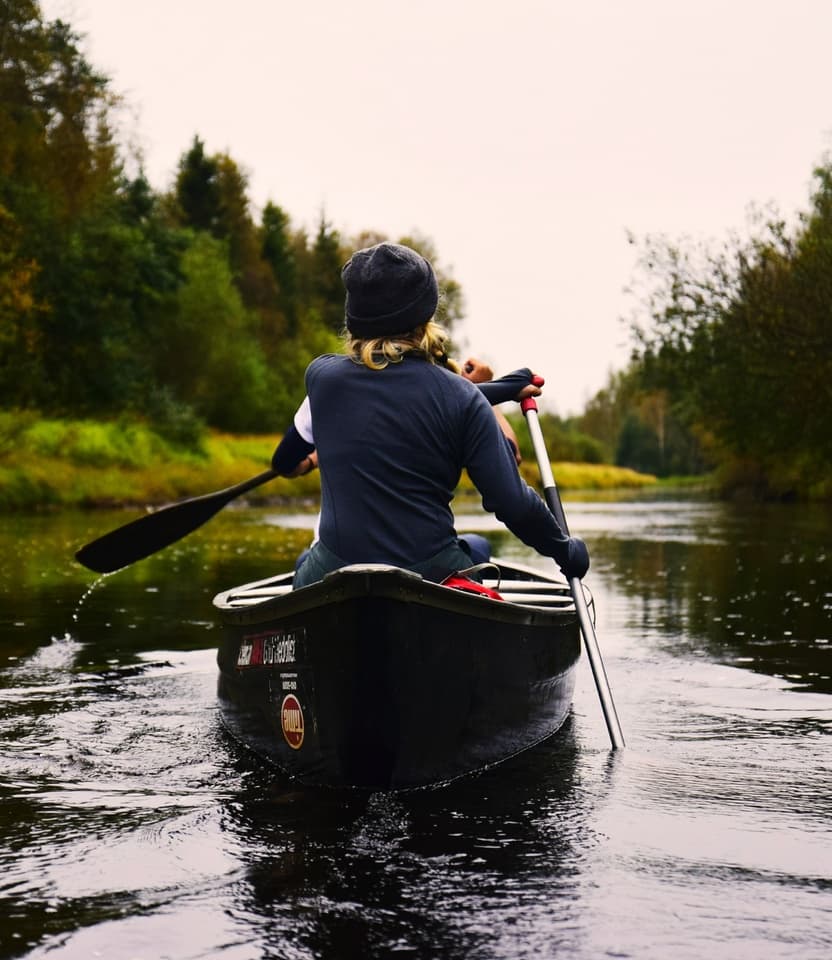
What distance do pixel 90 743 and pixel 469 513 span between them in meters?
28.2

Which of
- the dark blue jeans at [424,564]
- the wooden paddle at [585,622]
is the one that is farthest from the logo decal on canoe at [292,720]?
the wooden paddle at [585,622]

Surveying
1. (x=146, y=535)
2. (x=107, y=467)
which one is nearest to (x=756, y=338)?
(x=107, y=467)

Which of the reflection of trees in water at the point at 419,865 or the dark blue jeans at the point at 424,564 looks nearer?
the reflection of trees in water at the point at 419,865

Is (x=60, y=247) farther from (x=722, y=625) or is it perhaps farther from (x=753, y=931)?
(x=753, y=931)

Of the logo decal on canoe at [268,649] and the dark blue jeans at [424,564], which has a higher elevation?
the dark blue jeans at [424,564]

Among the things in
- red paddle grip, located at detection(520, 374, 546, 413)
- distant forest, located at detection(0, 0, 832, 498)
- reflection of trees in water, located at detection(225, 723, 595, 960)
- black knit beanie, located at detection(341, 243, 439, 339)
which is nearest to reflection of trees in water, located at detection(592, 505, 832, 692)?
red paddle grip, located at detection(520, 374, 546, 413)

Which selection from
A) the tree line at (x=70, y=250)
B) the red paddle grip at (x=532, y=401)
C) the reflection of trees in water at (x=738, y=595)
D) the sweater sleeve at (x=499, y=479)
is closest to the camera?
the sweater sleeve at (x=499, y=479)

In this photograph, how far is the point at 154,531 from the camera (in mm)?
7453

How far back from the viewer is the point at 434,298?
4750mm

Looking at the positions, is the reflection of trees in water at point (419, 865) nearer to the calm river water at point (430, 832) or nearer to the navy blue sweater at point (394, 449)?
the calm river water at point (430, 832)

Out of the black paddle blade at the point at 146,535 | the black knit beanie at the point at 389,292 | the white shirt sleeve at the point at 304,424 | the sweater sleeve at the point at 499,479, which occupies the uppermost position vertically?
the black knit beanie at the point at 389,292

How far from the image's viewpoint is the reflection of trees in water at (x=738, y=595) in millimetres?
8695

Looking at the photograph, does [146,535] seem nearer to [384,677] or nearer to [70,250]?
[384,677]

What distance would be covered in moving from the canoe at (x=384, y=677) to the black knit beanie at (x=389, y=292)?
983mm
